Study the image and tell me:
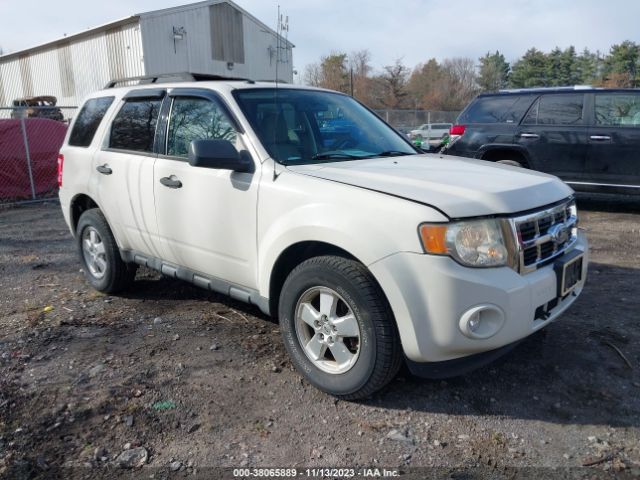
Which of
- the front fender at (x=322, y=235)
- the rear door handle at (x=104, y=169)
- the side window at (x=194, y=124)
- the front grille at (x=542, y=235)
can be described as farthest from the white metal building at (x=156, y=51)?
the front grille at (x=542, y=235)

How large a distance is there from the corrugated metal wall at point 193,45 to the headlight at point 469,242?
21260 millimetres

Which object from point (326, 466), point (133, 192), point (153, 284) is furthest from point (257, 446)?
point (153, 284)

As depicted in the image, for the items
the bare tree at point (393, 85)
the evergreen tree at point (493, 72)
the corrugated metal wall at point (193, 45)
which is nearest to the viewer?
the corrugated metal wall at point (193, 45)

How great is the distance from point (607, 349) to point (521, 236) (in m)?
1.52

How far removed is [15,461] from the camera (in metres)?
2.58

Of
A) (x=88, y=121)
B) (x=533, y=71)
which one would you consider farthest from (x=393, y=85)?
(x=88, y=121)

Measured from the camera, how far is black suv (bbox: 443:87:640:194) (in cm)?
769

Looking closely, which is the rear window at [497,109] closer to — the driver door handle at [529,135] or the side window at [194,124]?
the driver door handle at [529,135]

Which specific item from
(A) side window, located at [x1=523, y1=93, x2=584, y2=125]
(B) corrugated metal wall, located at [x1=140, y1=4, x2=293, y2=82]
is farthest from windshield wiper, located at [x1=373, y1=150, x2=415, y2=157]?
(B) corrugated metal wall, located at [x1=140, y1=4, x2=293, y2=82]

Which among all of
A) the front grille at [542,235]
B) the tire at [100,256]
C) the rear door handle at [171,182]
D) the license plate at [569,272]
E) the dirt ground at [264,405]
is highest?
the rear door handle at [171,182]

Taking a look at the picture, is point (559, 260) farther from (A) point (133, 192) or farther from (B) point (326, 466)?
(A) point (133, 192)

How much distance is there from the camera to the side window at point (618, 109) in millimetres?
7680

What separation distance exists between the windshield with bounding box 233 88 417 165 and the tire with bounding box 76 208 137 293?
6.38 feet

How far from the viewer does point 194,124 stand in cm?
392
